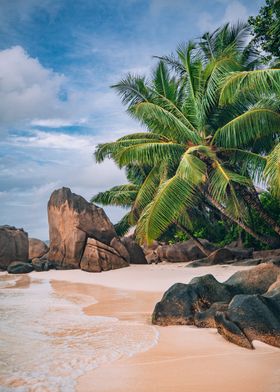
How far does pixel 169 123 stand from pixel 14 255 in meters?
12.3

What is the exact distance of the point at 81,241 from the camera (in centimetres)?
1575

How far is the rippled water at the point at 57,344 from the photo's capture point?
2.82m

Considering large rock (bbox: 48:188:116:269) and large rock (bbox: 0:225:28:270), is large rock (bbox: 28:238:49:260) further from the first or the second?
large rock (bbox: 48:188:116:269)

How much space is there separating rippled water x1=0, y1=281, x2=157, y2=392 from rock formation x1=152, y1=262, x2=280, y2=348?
1.87 ft

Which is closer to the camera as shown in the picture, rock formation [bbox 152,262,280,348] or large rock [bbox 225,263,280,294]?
rock formation [bbox 152,262,280,348]

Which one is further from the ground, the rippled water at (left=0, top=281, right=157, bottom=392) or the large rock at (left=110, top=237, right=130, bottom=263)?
the large rock at (left=110, top=237, right=130, bottom=263)

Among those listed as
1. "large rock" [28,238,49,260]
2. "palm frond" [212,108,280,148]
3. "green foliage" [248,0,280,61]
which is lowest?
"large rock" [28,238,49,260]

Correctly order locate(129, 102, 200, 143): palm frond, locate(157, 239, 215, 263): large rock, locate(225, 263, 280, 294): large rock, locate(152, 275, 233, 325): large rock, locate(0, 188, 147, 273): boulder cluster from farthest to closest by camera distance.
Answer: locate(157, 239, 215, 263): large rock < locate(0, 188, 147, 273): boulder cluster < locate(129, 102, 200, 143): palm frond < locate(225, 263, 280, 294): large rock < locate(152, 275, 233, 325): large rock

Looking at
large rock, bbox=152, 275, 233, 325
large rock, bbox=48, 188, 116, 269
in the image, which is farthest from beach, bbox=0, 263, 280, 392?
large rock, bbox=48, 188, 116, 269

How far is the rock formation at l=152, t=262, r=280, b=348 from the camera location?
3.83 metres

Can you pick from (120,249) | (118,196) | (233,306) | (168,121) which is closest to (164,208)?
(168,121)

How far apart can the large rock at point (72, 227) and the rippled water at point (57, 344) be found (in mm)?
9424

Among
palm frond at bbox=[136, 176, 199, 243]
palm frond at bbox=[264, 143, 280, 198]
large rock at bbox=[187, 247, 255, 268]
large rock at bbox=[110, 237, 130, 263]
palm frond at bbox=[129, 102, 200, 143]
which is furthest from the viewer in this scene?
large rock at bbox=[110, 237, 130, 263]

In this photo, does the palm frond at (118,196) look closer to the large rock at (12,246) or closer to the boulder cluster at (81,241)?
the boulder cluster at (81,241)
